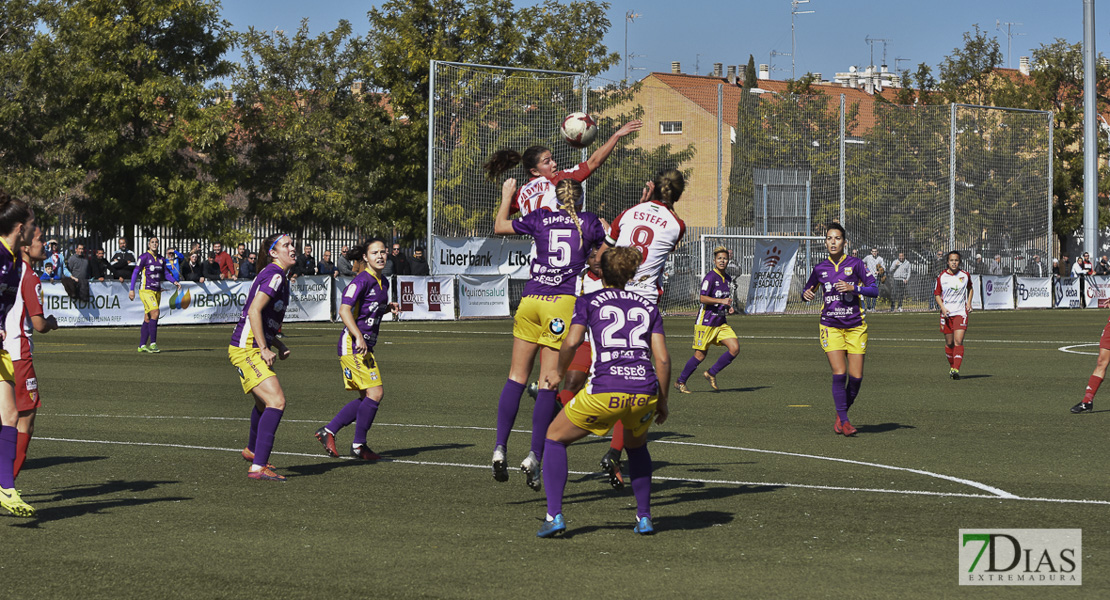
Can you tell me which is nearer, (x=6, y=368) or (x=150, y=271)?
(x=6, y=368)

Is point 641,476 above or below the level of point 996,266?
below

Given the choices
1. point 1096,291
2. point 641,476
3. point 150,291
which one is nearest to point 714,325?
point 641,476

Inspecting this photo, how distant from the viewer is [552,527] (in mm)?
7211

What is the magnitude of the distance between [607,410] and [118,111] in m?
34.2

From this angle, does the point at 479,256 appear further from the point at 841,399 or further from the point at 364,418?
the point at 364,418

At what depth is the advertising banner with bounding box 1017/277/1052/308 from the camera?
45.0 metres

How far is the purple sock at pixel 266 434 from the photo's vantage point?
940 centimetres

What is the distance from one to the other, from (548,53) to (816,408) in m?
33.5

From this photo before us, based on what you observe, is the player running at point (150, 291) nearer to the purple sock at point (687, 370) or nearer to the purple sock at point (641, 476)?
the purple sock at point (687, 370)

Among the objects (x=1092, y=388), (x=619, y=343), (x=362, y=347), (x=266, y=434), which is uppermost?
(x=619, y=343)

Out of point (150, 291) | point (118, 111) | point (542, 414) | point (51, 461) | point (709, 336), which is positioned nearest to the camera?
point (542, 414)

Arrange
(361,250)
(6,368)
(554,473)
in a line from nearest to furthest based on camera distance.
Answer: (554,473), (6,368), (361,250)

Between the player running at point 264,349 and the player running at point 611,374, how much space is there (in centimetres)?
292

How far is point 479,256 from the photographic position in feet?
117
